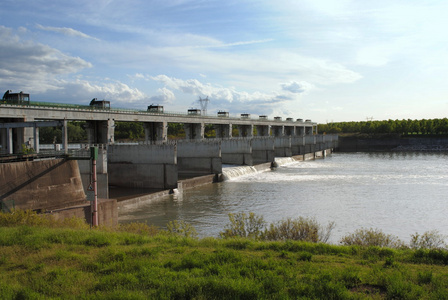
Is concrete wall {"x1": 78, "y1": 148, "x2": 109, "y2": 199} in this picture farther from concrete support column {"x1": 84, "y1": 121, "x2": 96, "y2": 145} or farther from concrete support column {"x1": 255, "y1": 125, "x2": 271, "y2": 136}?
concrete support column {"x1": 255, "y1": 125, "x2": 271, "y2": 136}

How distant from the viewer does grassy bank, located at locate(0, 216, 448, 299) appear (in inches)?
250

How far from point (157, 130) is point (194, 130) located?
1238 cm

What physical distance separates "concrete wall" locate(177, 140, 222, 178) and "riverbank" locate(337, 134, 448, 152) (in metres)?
79.4

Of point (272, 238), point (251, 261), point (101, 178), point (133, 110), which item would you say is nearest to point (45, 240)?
point (251, 261)

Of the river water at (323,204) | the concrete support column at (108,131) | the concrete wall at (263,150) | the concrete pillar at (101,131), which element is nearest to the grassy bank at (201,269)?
the river water at (323,204)

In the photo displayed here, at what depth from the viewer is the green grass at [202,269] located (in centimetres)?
635

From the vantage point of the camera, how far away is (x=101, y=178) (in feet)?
94.5

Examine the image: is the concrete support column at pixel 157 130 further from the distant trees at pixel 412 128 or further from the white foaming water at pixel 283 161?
the distant trees at pixel 412 128

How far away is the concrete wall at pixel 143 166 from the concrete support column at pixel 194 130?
24.5 m

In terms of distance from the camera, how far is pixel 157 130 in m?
51.8

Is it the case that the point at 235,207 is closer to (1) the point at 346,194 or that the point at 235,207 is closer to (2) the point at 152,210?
(2) the point at 152,210

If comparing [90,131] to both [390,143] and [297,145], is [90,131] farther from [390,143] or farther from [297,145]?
[390,143]

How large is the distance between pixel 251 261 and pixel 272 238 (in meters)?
5.33

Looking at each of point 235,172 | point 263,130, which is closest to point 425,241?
point 235,172
